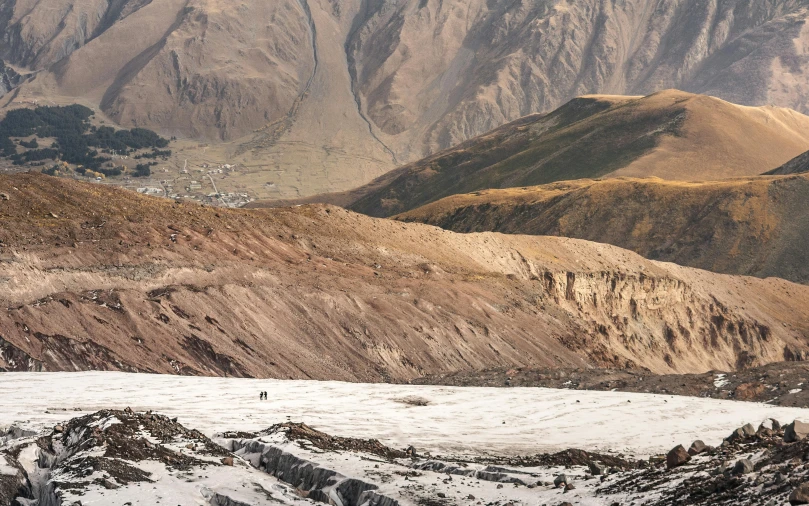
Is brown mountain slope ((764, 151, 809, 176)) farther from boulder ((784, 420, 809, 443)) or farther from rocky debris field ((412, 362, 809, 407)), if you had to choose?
boulder ((784, 420, 809, 443))

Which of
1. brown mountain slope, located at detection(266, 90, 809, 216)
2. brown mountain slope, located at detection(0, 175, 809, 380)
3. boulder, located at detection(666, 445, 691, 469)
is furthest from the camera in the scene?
brown mountain slope, located at detection(266, 90, 809, 216)

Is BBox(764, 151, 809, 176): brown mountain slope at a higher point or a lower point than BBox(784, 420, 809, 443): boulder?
higher

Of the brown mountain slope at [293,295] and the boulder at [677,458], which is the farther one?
the brown mountain slope at [293,295]

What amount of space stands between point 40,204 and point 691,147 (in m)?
135

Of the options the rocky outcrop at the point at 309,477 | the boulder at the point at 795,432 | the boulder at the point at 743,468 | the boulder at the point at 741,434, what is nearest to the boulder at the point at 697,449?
the boulder at the point at 741,434

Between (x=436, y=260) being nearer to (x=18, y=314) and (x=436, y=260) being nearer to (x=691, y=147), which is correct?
(x=18, y=314)

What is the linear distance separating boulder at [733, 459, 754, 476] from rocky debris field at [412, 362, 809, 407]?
1950cm

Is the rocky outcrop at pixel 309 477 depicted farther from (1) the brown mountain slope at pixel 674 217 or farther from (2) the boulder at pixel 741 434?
(1) the brown mountain slope at pixel 674 217

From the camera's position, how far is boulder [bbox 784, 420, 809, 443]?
20641 mm

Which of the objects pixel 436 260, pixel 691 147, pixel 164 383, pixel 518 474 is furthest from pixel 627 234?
pixel 518 474

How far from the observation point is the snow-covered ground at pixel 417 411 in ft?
102

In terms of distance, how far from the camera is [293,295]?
5091cm

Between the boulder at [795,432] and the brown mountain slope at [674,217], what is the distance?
3874 inches

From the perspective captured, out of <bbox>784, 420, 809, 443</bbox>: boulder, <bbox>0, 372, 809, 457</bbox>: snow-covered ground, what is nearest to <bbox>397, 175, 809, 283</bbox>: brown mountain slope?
<bbox>0, 372, 809, 457</bbox>: snow-covered ground
